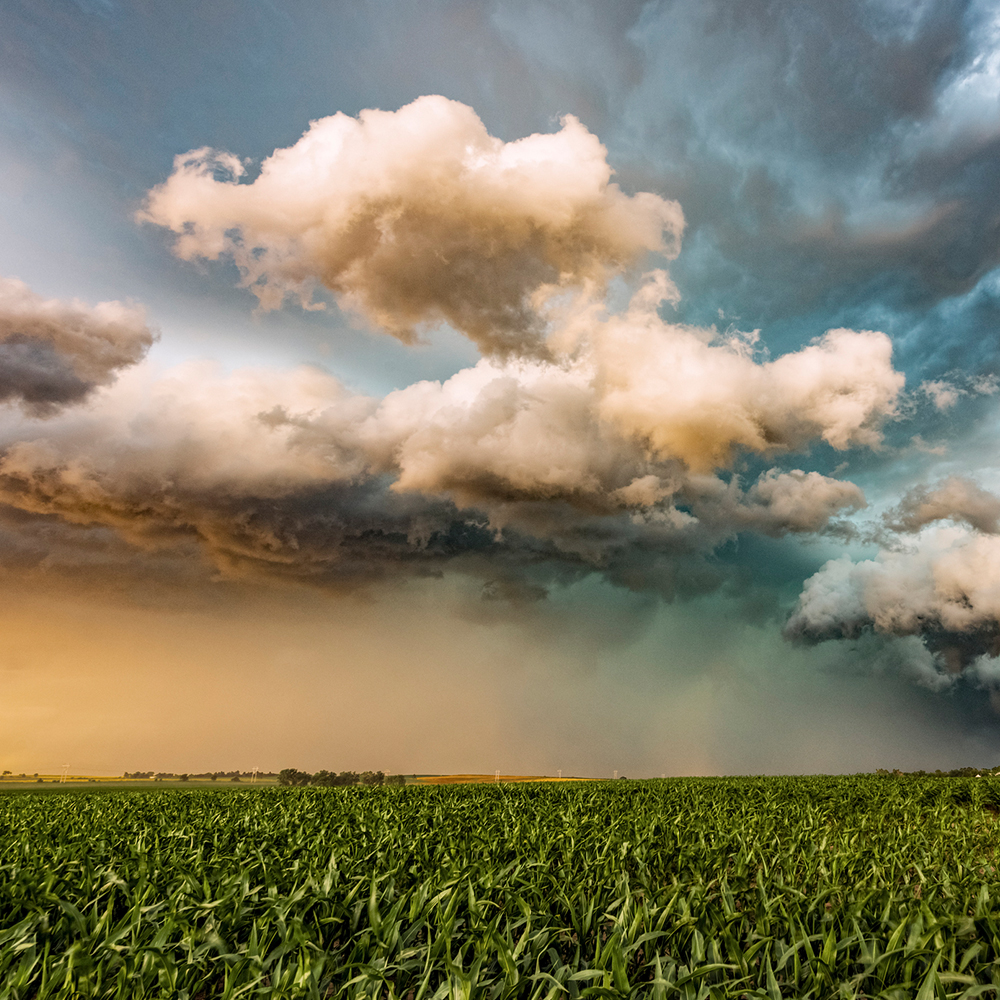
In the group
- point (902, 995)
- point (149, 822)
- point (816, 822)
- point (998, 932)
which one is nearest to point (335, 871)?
point (902, 995)

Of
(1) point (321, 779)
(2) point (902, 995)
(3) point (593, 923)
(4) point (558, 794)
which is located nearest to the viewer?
(2) point (902, 995)

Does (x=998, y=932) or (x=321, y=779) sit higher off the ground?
(x=998, y=932)

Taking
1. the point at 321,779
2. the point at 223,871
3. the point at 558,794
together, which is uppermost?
the point at 223,871

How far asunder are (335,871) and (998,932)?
4649 millimetres

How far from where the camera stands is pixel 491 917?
13.7 ft

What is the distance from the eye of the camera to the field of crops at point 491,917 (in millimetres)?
3086

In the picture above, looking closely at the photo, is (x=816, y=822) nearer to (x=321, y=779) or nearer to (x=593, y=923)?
(x=593, y=923)

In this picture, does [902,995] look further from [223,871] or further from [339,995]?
[223,871]

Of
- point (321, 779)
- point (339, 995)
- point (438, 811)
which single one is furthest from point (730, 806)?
point (321, 779)

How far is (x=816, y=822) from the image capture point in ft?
35.0

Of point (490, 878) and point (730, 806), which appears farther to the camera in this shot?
point (730, 806)

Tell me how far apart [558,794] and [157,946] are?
A: 14.8 metres

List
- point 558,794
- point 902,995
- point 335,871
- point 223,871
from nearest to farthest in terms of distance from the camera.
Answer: point 902,995 → point 335,871 → point 223,871 → point 558,794

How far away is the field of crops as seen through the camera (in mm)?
3086
